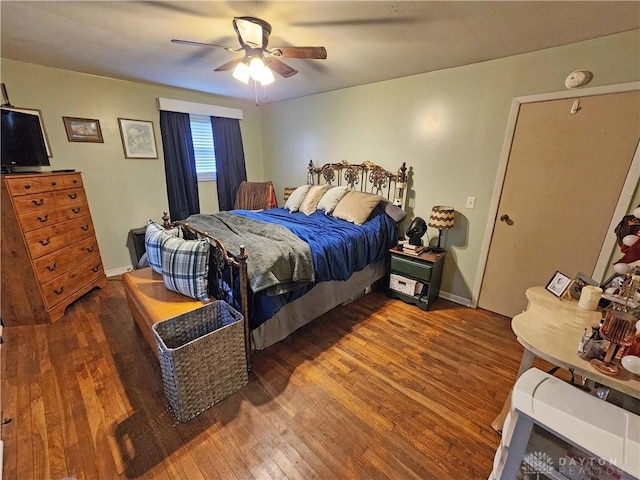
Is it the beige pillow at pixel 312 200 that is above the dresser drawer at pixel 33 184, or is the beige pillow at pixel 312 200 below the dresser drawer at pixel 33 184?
below

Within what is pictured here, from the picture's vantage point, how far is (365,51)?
2.18 meters

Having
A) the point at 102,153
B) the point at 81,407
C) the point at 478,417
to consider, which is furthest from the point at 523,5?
the point at 102,153

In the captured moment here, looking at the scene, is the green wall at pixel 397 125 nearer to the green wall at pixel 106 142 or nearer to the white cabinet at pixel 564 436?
the green wall at pixel 106 142

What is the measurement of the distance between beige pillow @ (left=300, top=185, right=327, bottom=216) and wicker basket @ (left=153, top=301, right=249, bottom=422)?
69.4 inches

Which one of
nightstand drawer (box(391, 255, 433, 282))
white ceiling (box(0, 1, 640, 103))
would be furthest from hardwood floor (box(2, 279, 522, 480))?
white ceiling (box(0, 1, 640, 103))

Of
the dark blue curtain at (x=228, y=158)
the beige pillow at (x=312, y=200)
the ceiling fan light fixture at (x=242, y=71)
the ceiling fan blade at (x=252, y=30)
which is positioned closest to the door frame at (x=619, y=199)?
the beige pillow at (x=312, y=200)

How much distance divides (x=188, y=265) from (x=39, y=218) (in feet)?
5.49

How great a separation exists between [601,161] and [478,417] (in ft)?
6.80

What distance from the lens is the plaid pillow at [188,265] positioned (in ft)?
5.89

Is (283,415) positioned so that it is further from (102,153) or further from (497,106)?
(102,153)

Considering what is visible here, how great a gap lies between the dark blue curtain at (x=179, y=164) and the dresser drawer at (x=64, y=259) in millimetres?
1109

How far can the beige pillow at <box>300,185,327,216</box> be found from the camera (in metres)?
3.29

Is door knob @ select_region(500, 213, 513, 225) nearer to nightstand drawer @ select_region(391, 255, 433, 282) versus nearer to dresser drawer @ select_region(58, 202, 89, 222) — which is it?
nightstand drawer @ select_region(391, 255, 433, 282)

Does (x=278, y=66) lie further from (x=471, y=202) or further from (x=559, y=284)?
(x=559, y=284)
